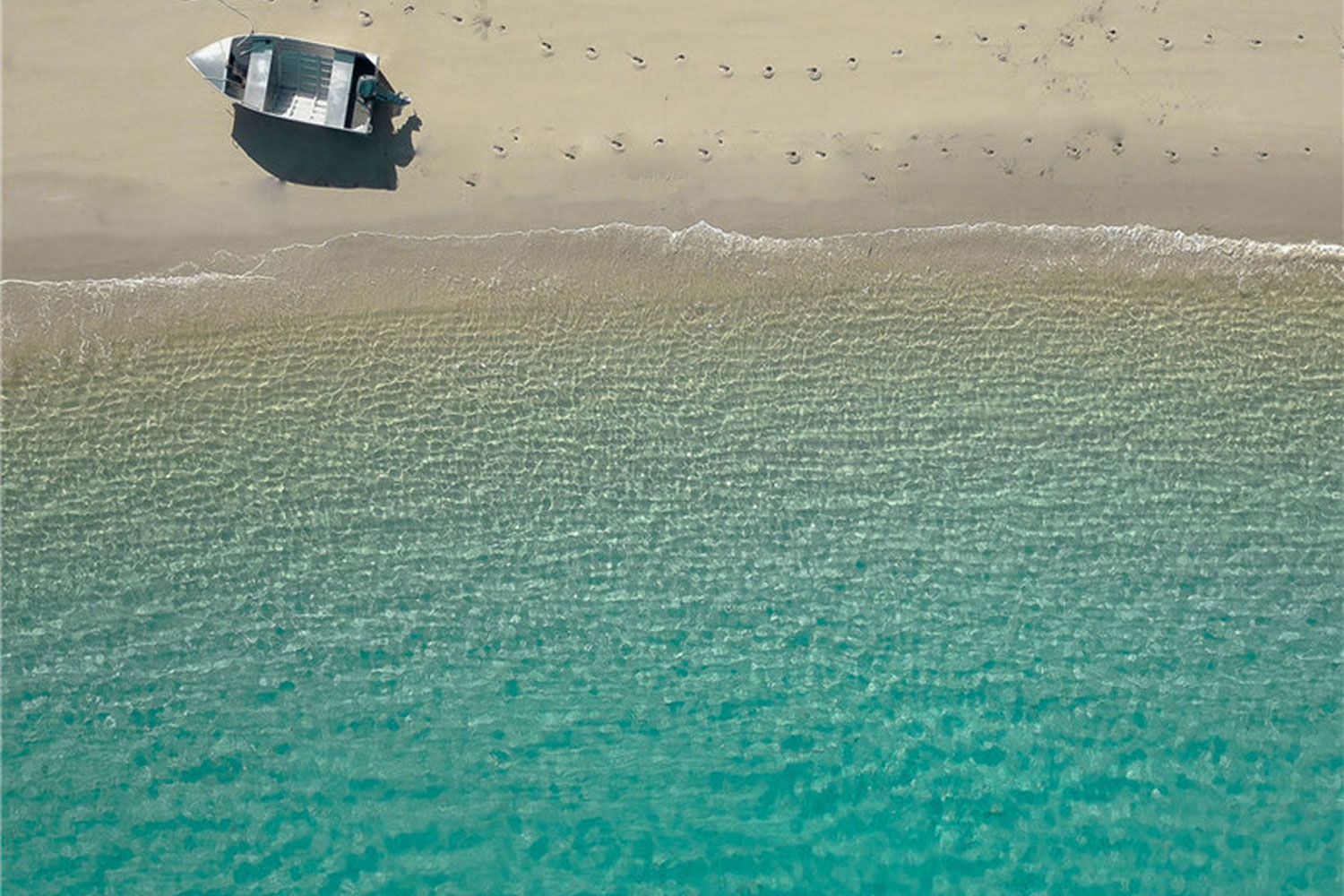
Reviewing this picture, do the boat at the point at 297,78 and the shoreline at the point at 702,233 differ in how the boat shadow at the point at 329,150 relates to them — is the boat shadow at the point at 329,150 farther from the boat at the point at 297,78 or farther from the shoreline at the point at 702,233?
the shoreline at the point at 702,233

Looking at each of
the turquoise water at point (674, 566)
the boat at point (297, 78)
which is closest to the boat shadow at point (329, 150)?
the boat at point (297, 78)

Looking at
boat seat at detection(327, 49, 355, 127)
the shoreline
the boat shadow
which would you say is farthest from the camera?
the shoreline

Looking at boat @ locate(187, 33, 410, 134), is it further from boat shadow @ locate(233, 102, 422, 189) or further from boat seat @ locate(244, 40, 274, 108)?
boat shadow @ locate(233, 102, 422, 189)

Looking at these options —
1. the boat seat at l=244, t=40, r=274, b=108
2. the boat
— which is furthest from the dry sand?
the boat seat at l=244, t=40, r=274, b=108

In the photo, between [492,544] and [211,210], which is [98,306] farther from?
[492,544]

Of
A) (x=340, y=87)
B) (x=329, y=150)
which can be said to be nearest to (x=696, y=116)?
(x=340, y=87)

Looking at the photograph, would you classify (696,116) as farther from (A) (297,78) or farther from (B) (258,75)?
(B) (258,75)
